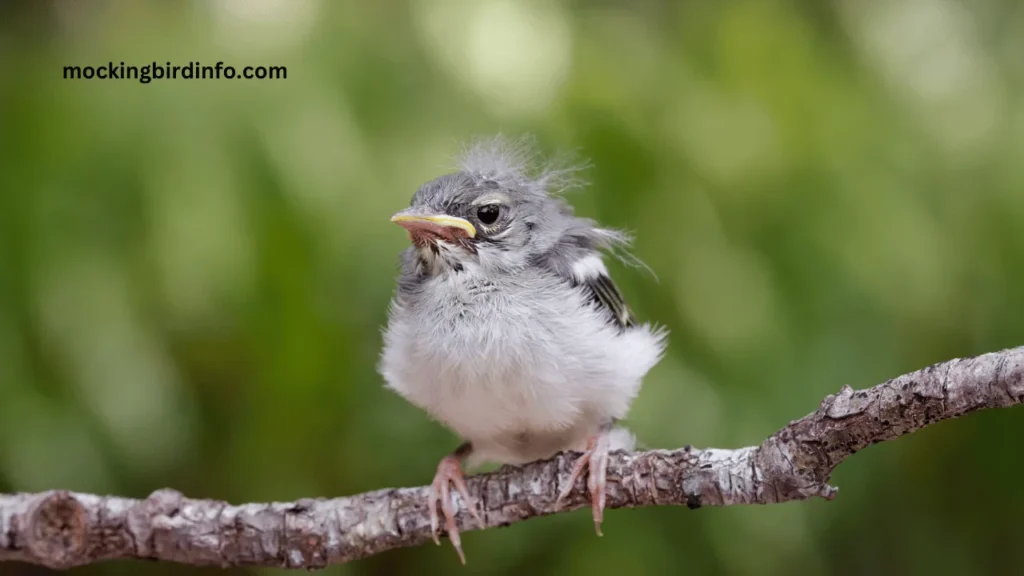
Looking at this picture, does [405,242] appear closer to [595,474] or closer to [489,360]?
[489,360]

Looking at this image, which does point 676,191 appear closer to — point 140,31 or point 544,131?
point 544,131

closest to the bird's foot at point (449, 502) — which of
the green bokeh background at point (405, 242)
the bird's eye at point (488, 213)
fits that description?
the bird's eye at point (488, 213)

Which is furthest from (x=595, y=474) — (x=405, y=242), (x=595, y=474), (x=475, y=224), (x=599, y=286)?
(x=405, y=242)

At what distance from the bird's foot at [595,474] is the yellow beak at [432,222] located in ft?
1.58

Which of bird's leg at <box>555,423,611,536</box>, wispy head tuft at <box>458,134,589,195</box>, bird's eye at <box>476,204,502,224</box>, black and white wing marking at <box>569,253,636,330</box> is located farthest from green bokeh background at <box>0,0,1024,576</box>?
bird's leg at <box>555,423,611,536</box>

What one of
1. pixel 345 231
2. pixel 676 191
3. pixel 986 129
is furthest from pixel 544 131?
pixel 986 129

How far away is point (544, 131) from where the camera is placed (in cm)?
245

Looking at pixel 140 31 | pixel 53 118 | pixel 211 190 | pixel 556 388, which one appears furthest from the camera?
pixel 140 31

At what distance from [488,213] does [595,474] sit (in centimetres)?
56

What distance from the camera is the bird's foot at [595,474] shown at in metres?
1.71

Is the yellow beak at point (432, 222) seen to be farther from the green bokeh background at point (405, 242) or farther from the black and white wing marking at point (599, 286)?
the green bokeh background at point (405, 242)

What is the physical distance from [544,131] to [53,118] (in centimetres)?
136

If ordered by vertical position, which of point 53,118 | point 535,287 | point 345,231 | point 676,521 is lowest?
point 676,521

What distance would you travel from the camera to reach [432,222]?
5.70 feet
